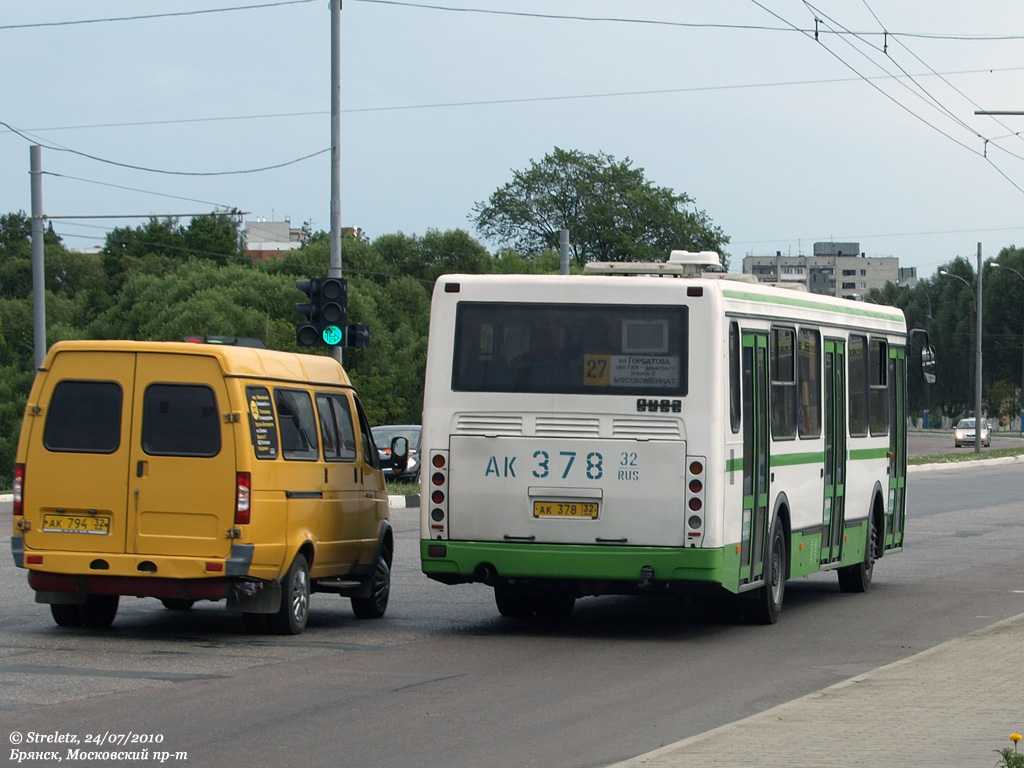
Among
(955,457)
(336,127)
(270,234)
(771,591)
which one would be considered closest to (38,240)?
(336,127)

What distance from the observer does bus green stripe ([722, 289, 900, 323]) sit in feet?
45.8

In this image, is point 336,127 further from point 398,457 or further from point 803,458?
point 803,458

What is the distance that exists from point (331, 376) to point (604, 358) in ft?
8.28

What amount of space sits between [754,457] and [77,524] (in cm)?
541

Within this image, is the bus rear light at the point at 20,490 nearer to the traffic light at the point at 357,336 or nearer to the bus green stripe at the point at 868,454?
the bus green stripe at the point at 868,454

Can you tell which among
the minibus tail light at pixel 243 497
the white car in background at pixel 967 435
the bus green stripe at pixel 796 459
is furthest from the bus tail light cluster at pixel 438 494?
the white car in background at pixel 967 435

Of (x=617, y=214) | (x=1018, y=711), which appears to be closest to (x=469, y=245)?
(x=617, y=214)

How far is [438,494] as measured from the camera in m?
13.5

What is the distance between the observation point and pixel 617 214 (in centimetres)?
10031

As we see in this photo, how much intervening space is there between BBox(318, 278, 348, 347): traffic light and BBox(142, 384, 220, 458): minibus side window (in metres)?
9.23

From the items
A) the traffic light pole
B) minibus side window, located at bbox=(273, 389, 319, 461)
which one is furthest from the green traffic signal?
minibus side window, located at bbox=(273, 389, 319, 461)

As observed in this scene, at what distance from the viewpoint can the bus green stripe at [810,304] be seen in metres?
14.0

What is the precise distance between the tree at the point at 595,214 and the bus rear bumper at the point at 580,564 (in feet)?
282

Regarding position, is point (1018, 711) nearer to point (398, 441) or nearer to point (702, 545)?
point (702, 545)
